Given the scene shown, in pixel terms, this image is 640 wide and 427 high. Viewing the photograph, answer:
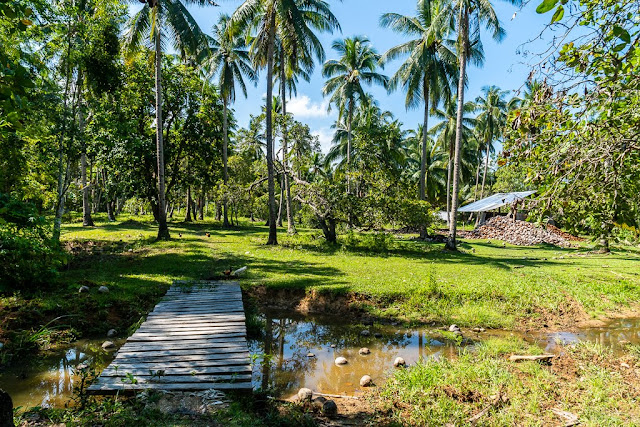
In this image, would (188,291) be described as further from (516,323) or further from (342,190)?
(342,190)

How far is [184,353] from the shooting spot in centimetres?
525

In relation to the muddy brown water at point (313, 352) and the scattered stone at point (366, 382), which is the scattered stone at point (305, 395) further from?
the scattered stone at point (366, 382)

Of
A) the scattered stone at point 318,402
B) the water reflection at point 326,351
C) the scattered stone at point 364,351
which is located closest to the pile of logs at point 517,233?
the water reflection at point 326,351

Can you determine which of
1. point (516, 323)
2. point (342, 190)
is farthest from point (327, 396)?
point (342, 190)

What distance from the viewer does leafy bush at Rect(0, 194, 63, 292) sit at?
620 centimetres

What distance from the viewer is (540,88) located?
3.53 metres

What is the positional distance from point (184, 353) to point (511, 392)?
4.47m

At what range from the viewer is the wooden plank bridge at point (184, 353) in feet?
14.5

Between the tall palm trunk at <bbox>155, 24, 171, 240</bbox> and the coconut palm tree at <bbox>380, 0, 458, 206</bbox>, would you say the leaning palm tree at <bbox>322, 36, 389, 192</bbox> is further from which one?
the tall palm trunk at <bbox>155, 24, 171, 240</bbox>

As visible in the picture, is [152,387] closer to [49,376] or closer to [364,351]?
[49,376]

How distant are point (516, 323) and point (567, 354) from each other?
174 cm

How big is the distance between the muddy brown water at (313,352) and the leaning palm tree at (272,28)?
31.6 ft

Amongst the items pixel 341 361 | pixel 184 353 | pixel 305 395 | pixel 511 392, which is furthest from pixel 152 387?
pixel 511 392

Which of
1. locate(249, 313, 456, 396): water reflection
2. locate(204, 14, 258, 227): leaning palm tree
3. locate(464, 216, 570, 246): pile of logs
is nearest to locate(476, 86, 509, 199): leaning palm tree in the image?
locate(464, 216, 570, 246): pile of logs
